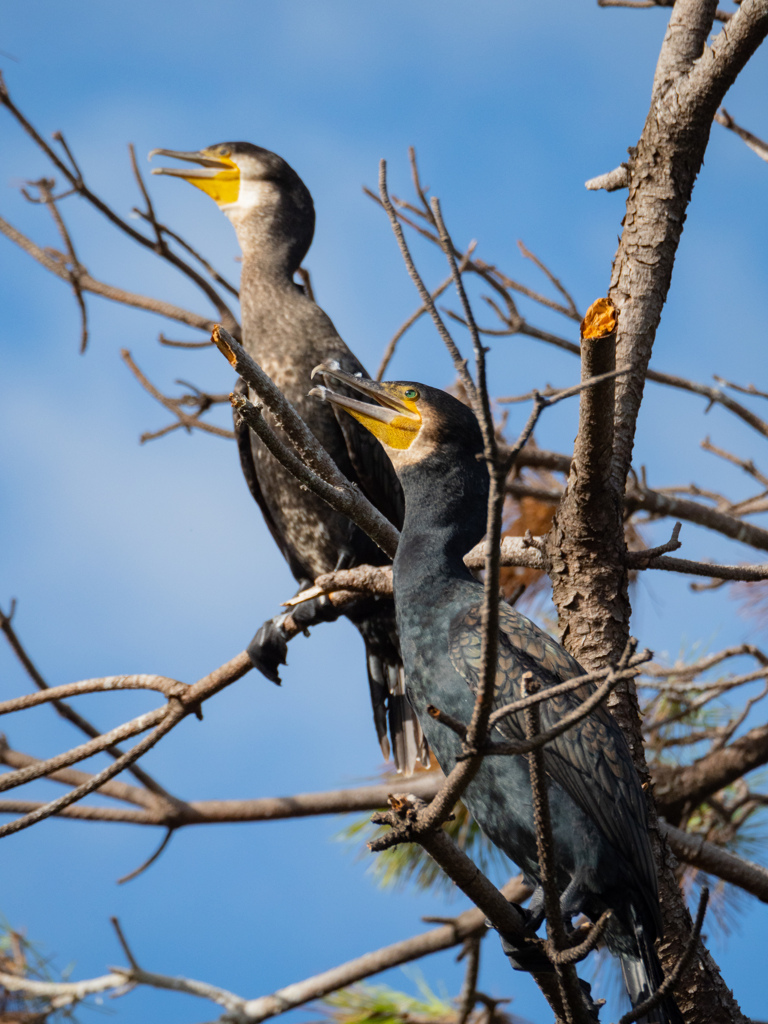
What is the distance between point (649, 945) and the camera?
71.3 inches

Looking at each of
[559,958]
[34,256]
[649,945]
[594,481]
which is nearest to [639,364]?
[594,481]

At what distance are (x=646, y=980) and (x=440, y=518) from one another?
0.98 metres

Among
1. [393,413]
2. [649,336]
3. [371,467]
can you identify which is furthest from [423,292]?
[371,467]

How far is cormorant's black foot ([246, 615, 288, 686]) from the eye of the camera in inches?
124

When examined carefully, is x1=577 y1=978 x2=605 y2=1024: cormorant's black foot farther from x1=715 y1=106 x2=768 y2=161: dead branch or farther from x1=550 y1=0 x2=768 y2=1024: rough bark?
x1=715 y1=106 x2=768 y2=161: dead branch

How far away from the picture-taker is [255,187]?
434 cm


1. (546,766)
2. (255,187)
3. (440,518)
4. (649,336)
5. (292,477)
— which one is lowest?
(546,766)

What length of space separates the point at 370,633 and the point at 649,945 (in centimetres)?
186

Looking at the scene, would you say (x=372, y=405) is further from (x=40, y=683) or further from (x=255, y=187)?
(x=255, y=187)

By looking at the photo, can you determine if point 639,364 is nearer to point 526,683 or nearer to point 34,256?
point 526,683

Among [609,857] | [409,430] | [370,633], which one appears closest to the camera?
[609,857]

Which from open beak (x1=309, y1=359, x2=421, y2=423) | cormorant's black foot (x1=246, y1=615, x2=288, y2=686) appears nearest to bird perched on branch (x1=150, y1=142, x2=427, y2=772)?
cormorant's black foot (x1=246, y1=615, x2=288, y2=686)

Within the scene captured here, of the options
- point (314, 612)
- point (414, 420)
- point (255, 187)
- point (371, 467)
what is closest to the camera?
point (414, 420)

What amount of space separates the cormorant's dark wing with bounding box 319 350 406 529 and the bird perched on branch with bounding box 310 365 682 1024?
1432 millimetres
